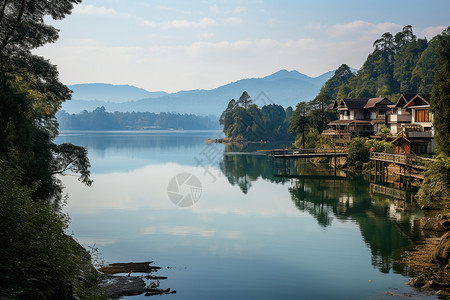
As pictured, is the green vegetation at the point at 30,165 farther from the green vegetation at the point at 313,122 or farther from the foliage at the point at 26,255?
the green vegetation at the point at 313,122

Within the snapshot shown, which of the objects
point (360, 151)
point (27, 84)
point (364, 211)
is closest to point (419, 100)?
point (360, 151)

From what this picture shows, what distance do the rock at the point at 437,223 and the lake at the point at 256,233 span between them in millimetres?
789

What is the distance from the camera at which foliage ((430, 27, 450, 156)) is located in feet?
119

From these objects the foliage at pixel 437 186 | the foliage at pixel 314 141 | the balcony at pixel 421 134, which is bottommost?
the foliage at pixel 437 186

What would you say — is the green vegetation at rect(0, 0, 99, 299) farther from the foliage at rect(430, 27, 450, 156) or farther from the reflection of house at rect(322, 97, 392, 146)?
the reflection of house at rect(322, 97, 392, 146)

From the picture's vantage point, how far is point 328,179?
55219mm

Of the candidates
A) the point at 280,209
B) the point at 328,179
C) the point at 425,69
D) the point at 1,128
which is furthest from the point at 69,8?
the point at 425,69

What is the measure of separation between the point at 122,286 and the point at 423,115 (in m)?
46.5

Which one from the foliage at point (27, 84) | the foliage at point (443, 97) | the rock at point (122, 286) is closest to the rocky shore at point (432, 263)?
the foliage at point (443, 97)

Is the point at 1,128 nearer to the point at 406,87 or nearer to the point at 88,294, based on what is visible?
the point at 88,294

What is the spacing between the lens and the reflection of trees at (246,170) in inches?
2204

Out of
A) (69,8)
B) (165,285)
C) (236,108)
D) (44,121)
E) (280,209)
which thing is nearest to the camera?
(165,285)

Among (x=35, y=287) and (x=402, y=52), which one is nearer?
(x=35, y=287)

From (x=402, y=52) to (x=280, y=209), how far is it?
107 meters
